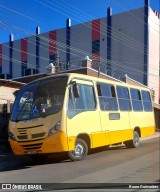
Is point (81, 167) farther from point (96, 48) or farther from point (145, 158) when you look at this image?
point (96, 48)

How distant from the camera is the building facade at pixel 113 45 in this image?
137 ft

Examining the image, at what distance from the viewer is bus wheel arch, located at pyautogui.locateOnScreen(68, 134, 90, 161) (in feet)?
42.9

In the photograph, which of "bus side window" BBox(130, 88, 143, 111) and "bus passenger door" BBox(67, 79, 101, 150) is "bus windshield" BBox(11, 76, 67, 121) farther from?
"bus side window" BBox(130, 88, 143, 111)

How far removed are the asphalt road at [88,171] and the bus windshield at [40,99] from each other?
1.79 metres

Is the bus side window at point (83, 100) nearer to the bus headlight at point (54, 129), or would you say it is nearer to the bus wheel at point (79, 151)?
the bus headlight at point (54, 129)

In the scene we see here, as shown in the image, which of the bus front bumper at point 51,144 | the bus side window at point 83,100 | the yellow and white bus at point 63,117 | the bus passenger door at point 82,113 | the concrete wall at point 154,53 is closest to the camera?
the bus front bumper at point 51,144

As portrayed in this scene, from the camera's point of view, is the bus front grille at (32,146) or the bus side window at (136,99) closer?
the bus front grille at (32,146)

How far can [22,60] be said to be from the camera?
5188 centimetres

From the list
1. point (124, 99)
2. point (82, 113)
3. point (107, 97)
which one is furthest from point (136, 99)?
point (82, 113)

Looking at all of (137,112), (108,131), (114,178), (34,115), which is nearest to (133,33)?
(137,112)

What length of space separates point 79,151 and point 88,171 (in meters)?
2.51

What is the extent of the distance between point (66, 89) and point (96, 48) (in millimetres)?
33338

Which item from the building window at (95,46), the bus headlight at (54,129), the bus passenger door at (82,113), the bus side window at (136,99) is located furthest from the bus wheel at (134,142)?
the building window at (95,46)

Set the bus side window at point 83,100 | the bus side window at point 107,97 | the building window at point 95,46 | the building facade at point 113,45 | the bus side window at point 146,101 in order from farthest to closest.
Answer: the building window at point 95,46 < the building facade at point 113,45 < the bus side window at point 146,101 < the bus side window at point 107,97 < the bus side window at point 83,100
